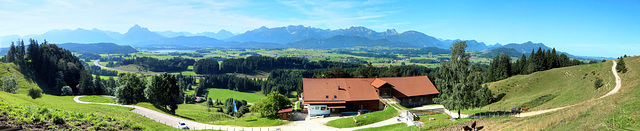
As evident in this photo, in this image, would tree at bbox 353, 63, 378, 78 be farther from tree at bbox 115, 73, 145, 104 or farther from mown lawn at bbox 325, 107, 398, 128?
tree at bbox 115, 73, 145, 104

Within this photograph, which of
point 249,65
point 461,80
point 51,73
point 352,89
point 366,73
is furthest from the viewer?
point 249,65

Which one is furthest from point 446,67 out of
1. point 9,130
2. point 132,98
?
point 132,98

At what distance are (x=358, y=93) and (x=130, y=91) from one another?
144 ft

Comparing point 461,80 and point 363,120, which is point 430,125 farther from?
point 363,120

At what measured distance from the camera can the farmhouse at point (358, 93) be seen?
147ft

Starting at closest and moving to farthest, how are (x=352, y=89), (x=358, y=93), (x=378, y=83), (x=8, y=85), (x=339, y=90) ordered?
1. (x=358, y=93)
2. (x=339, y=90)
3. (x=352, y=89)
4. (x=378, y=83)
5. (x=8, y=85)

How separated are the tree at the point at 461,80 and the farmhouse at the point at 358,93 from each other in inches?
696

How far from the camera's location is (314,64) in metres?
195

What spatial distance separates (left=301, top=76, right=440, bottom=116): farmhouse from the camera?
4478 centimetres

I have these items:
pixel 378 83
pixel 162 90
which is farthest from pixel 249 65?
pixel 378 83

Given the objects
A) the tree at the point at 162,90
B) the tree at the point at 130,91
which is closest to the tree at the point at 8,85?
the tree at the point at 130,91

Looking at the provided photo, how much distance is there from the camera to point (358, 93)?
48.0 metres

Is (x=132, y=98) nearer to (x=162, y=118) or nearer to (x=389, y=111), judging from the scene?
(x=162, y=118)

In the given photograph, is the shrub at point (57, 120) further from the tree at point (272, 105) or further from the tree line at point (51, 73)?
the tree line at point (51, 73)
